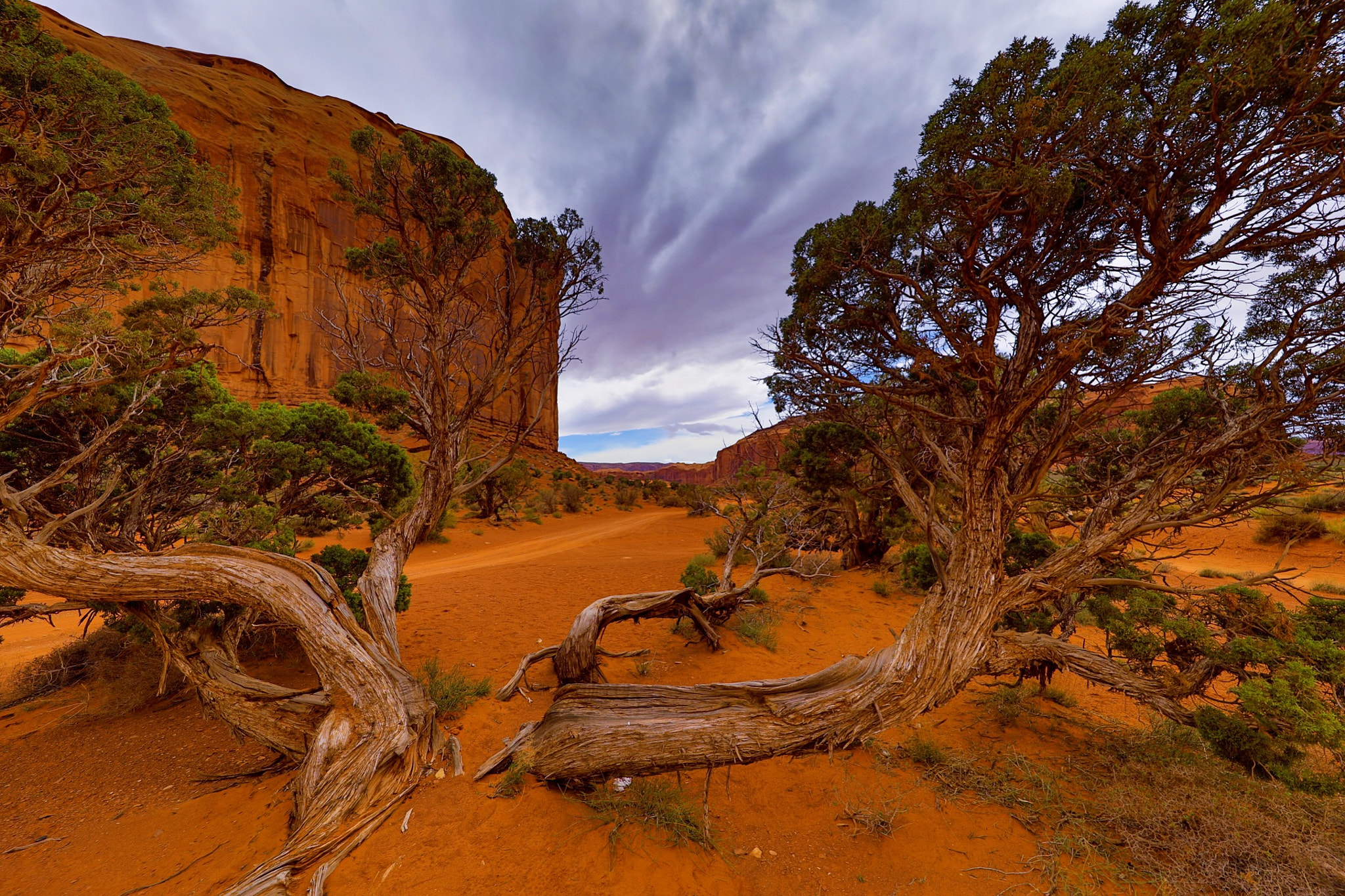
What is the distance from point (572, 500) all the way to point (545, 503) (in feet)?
6.19

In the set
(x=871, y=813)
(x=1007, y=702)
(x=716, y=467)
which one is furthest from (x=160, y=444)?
(x=716, y=467)

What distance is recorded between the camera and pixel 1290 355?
417cm

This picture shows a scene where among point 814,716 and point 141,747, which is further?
point 141,747

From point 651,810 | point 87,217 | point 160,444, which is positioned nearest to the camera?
point 651,810

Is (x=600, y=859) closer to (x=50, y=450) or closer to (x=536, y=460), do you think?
(x=50, y=450)

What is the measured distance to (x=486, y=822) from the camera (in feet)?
10.5

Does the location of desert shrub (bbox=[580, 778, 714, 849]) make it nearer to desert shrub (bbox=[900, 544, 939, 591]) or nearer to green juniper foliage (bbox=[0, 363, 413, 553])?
green juniper foliage (bbox=[0, 363, 413, 553])

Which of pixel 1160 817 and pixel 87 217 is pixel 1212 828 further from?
pixel 87 217

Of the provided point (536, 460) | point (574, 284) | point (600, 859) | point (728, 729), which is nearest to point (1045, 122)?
point (728, 729)

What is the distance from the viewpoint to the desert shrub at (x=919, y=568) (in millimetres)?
7348

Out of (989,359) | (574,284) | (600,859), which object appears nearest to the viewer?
(600,859)

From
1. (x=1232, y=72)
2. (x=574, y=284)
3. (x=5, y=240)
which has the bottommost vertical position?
(x=5, y=240)

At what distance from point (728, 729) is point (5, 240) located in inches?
287

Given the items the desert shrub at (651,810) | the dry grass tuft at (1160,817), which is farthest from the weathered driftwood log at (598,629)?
the dry grass tuft at (1160,817)
